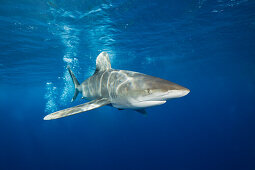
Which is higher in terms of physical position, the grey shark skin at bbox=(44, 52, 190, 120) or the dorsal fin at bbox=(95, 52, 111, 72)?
the dorsal fin at bbox=(95, 52, 111, 72)

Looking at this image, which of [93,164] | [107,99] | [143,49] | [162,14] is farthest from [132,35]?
[93,164]

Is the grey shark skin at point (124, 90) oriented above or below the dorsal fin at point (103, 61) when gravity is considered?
below

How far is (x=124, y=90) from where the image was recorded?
310 cm

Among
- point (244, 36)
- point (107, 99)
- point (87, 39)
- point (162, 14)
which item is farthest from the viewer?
point (244, 36)

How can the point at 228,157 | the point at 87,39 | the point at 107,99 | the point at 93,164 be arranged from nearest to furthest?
the point at 107,99, the point at 87,39, the point at 228,157, the point at 93,164

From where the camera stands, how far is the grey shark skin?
229cm

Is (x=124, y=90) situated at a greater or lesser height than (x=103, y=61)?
lesser

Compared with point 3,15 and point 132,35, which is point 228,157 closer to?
point 132,35

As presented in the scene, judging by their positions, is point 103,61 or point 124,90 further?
point 103,61

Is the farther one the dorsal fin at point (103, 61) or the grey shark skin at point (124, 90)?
the dorsal fin at point (103, 61)

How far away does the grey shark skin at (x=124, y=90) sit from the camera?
229 centimetres

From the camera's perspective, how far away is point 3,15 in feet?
28.0

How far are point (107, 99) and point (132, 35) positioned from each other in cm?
1146

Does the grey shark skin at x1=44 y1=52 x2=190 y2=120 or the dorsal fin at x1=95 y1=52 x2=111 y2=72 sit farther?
the dorsal fin at x1=95 y1=52 x2=111 y2=72
